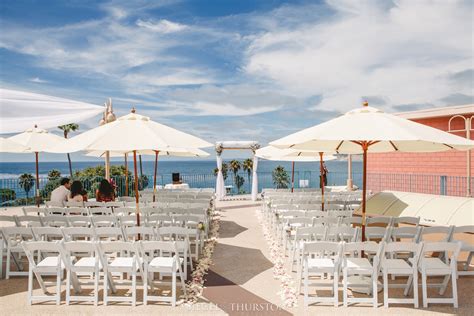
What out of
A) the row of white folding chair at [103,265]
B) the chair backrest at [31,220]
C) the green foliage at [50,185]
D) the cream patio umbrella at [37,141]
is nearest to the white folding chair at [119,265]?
the row of white folding chair at [103,265]

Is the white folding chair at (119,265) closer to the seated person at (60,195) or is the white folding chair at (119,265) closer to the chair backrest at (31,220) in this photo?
the chair backrest at (31,220)

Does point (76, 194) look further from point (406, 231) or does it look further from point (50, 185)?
point (50, 185)

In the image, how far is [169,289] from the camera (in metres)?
6.06

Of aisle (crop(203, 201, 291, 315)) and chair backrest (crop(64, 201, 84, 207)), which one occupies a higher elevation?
chair backrest (crop(64, 201, 84, 207))

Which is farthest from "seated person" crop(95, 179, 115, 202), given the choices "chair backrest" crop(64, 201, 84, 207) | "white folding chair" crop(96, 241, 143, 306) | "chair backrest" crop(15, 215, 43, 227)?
"white folding chair" crop(96, 241, 143, 306)

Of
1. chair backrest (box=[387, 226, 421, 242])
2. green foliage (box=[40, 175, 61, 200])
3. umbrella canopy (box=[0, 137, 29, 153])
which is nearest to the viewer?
chair backrest (box=[387, 226, 421, 242])

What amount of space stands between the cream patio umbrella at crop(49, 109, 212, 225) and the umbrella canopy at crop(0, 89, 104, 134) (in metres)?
0.44

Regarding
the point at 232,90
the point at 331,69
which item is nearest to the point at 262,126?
the point at 232,90

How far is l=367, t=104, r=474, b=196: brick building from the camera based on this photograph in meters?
15.6

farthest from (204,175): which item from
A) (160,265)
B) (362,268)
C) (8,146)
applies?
(362,268)

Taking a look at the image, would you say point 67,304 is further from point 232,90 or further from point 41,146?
point 232,90

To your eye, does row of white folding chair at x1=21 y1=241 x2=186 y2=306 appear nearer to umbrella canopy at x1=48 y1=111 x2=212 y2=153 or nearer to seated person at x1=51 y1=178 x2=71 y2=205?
umbrella canopy at x1=48 y1=111 x2=212 y2=153

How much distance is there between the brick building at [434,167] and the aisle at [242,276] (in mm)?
8881

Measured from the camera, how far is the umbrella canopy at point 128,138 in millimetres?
5953
